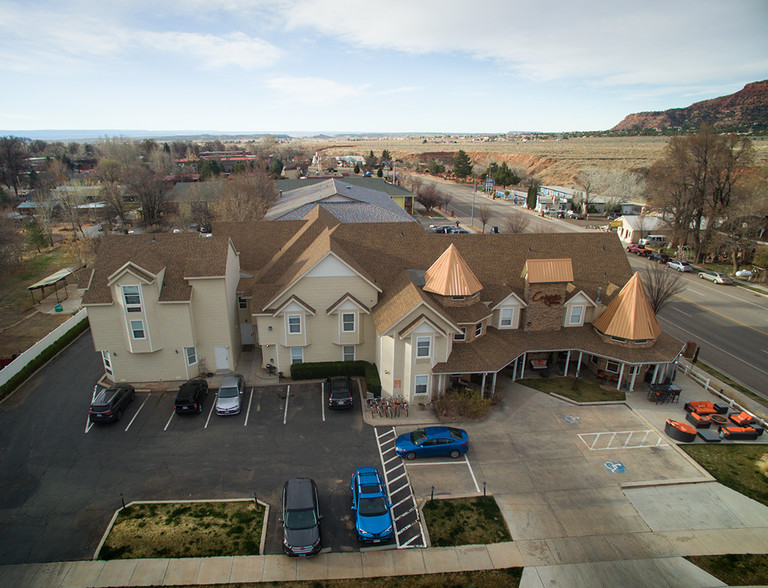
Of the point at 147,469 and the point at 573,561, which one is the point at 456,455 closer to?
the point at 573,561

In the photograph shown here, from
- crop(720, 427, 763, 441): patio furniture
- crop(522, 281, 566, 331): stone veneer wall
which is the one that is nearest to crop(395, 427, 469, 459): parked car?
crop(522, 281, 566, 331): stone veneer wall

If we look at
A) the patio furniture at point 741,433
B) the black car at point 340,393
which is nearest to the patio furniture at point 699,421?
the patio furniture at point 741,433

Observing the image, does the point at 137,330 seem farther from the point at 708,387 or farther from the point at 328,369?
the point at 708,387

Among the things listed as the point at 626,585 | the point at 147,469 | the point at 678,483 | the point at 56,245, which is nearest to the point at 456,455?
the point at 626,585

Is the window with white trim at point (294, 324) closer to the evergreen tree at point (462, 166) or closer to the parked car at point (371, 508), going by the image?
the parked car at point (371, 508)

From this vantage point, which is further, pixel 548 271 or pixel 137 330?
pixel 548 271

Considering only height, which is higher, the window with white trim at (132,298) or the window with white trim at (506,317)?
the window with white trim at (132,298)

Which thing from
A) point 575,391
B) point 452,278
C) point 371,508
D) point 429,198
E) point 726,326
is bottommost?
point 726,326

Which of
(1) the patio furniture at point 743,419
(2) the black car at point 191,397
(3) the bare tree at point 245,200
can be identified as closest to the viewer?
(1) the patio furniture at point 743,419

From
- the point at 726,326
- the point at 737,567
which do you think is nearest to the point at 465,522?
the point at 737,567
